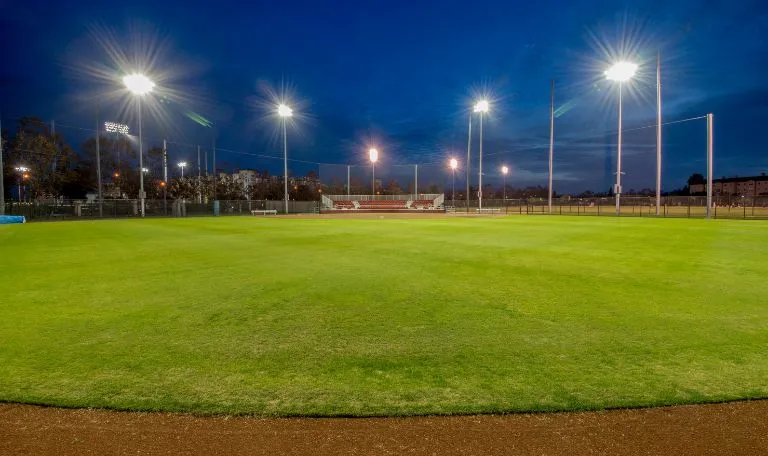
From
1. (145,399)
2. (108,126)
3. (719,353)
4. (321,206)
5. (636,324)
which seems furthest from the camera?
(321,206)

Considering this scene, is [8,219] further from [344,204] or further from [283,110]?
[344,204]

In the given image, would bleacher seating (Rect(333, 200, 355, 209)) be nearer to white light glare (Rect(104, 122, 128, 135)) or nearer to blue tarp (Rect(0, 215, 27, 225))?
white light glare (Rect(104, 122, 128, 135))

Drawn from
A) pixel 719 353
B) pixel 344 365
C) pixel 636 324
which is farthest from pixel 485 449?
pixel 636 324

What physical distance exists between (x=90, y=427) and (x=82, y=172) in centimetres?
9429

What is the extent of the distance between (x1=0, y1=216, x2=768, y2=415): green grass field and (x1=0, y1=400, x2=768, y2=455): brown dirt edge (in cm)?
18

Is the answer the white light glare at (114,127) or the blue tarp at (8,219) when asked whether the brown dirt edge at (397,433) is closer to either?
the blue tarp at (8,219)

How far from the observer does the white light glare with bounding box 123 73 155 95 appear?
4481cm

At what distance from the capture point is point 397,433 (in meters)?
3.46

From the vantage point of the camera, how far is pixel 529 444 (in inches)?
130

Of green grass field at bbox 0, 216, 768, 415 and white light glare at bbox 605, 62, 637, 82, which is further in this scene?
white light glare at bbox 605, 62, 637, 82

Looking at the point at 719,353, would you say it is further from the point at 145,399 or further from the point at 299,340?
the point at 145,399

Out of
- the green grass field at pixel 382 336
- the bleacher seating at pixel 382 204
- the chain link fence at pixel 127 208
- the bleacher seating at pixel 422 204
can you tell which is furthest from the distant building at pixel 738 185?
the green grass field at pixel 382 336

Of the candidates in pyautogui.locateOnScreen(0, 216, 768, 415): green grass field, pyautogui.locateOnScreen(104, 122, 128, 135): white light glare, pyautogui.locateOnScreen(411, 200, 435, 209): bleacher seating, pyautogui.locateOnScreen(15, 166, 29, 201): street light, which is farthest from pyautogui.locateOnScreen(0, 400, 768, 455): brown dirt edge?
pyautogui.locateOnScreen(104, 122, 128, 135): white light glare

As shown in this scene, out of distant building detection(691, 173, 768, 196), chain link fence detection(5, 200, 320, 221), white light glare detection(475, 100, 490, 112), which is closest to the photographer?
chain link fence detection(5, 200, 320, 221)
